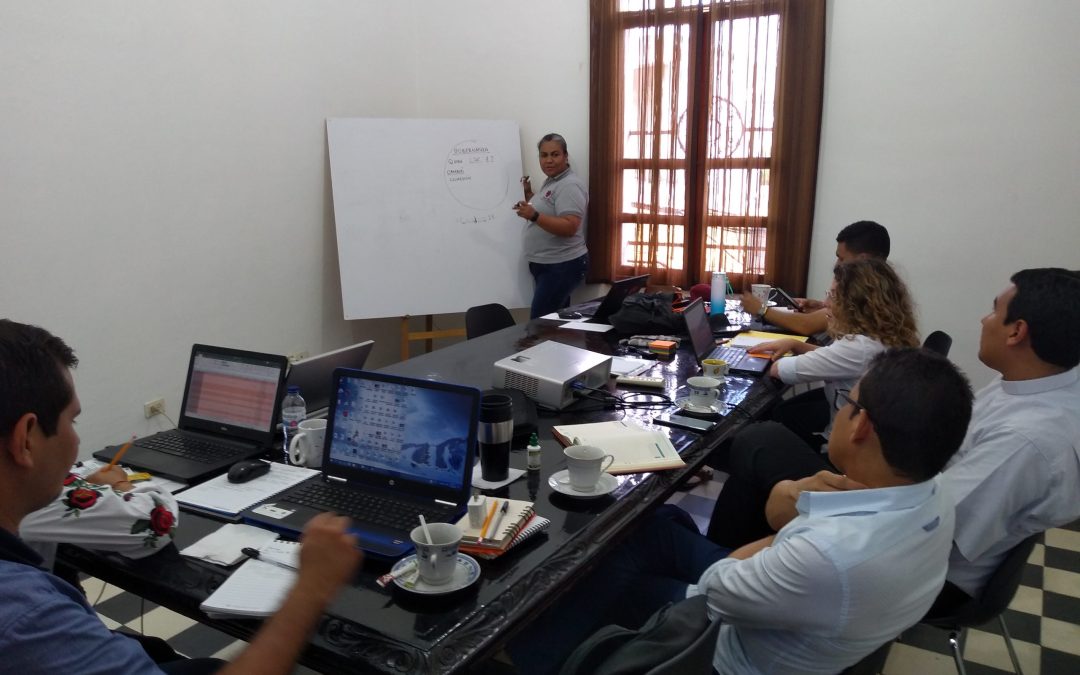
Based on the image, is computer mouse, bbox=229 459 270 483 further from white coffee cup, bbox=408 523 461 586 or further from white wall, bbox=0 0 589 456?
white wall, bbox=0 0 589 456

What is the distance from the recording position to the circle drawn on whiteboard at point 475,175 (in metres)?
4.55

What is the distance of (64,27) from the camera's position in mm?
2932

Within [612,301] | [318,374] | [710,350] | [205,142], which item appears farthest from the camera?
[205,142]

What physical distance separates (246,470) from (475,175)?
3.30 m

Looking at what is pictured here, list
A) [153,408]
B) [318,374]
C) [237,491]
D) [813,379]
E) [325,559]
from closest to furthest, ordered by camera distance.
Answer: [325,559], [237,491], [318,374], [813,379], [153,408]

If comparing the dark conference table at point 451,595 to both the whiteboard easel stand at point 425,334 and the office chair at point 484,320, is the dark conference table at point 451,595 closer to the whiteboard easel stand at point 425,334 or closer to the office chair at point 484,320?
the office chair at point 484,320

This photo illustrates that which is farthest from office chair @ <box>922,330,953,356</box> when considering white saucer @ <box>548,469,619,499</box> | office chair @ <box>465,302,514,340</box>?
office chair @ <box>465,302,514,340</box>

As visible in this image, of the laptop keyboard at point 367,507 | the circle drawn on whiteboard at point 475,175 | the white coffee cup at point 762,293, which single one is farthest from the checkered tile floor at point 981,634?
the circle drawn on whiteboard at point 475,175

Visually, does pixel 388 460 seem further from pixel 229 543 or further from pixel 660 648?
pixel 660 648

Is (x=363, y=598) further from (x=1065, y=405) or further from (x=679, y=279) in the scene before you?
(x=679, y=279)

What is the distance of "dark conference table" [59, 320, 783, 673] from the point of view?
3.51 ft

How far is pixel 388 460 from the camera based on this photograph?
4.92 feet

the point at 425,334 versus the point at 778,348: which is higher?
the point at 778,348

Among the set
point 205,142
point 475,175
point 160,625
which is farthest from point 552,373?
point 475,175
